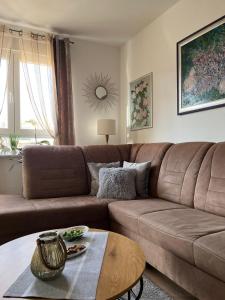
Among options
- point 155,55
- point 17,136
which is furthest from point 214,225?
point 17,136

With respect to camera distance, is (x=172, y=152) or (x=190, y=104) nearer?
(x=172, y=152)

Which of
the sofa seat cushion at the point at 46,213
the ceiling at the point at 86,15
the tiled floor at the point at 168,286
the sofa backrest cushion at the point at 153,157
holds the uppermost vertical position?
the ceiling at the point at 86,15

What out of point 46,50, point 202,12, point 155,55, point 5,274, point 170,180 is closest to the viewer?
point 5,274

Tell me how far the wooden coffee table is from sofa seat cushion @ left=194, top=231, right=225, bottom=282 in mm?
335

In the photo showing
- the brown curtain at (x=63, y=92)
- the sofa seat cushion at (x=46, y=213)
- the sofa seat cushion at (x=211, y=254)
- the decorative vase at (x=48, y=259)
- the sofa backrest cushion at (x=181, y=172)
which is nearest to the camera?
the decorative vase at (x=48, y=259)

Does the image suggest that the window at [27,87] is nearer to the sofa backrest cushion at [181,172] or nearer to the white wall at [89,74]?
the white wall at [89,74]

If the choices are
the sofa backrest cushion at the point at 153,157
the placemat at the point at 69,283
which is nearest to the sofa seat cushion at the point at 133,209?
the sofa backrest cushion at the point at 153,157

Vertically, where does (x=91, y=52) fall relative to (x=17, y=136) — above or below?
above

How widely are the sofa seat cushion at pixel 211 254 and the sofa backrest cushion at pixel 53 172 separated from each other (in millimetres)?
1695

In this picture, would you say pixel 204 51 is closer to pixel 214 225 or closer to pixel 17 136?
pixel 214 225

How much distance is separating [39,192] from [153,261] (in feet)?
4.56

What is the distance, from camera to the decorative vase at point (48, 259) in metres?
1.13

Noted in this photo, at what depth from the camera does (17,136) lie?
3600 millimetres

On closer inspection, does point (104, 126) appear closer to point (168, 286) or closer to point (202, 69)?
point (202, 69)
